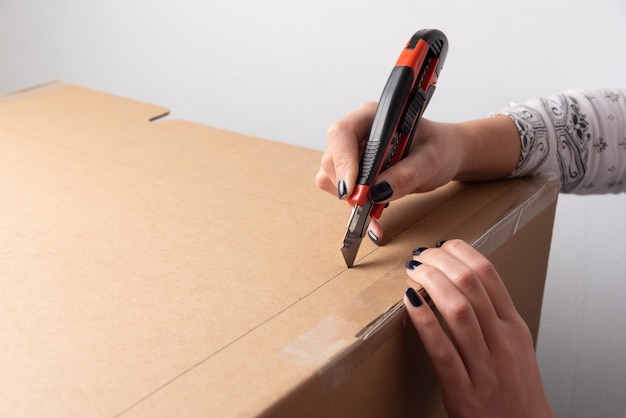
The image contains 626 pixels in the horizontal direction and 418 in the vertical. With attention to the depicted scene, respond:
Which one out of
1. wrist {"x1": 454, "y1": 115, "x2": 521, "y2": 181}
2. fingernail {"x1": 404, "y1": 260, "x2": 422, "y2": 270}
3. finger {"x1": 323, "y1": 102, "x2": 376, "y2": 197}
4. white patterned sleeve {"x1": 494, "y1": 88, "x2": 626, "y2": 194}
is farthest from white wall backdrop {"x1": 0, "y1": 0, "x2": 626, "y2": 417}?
fingernail {"x1": 404, "y1": 260, "x2": 422, "y2": 270}

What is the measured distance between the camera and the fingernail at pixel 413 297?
45cm

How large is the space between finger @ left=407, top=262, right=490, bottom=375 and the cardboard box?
0.02 metres

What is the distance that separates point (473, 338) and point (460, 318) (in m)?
0.02

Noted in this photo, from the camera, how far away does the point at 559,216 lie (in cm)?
94

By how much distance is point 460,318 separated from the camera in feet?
1.48

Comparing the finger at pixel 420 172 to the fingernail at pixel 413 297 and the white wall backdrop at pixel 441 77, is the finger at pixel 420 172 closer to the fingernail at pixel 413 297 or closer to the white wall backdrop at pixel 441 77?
the fingernail at pixel 413 297

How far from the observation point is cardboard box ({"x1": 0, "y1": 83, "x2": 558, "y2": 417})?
1.24ft

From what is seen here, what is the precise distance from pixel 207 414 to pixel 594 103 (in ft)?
1.76

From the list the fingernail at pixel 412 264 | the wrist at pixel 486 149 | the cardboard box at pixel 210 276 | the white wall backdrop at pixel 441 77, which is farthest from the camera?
the white wall backdrop at pixel 441 77

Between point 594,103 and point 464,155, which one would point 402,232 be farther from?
point 594,103

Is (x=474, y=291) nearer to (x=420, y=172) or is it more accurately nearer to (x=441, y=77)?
(x=420, y=172)

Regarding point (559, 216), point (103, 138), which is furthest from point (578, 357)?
point (103, 138)

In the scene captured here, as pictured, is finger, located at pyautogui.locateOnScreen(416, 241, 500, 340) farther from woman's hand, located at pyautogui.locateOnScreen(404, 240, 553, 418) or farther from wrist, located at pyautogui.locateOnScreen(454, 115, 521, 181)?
wrist, located at pyautogui.locateOnScreen(454, 115, 521, 181)

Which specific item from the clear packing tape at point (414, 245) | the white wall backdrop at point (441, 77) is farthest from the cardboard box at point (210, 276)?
the white wall backdrop at point (441, 77)
